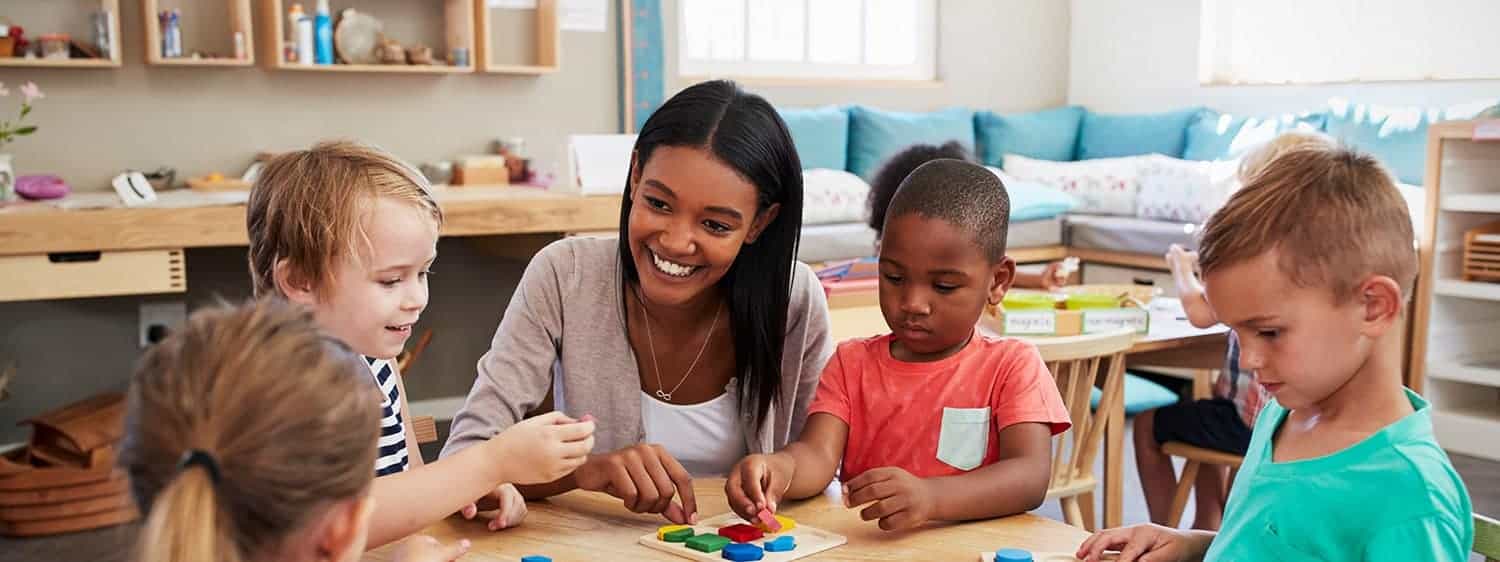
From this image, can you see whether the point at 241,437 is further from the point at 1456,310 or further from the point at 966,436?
the point at 1456,310

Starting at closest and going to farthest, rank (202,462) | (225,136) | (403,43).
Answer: (202,462)
(225,136)
(403,43)

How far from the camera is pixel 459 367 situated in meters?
4.38

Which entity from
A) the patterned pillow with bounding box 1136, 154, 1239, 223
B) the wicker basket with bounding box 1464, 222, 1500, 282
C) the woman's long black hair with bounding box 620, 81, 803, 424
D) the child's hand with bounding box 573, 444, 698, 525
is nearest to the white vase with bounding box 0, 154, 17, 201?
the woman's long black hair with bounding box 620, 81, 803, 424

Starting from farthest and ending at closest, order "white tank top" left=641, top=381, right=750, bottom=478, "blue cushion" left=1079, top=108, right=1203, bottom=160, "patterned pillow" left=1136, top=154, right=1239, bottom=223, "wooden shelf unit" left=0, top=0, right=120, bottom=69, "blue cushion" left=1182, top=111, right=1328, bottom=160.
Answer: "blue cushion" left=1079, top=108, right=1203, bottom=160
"blue cushion" left=1182, top=111, right=1328, bottom=160
"patterned pillow" left=1136, top=154, right=1239, bottom=223
"wooden shelf unit" left=0, top=0, right=120, bottom=69
"white tank top" left=641, top=381, right=750, bottom=478

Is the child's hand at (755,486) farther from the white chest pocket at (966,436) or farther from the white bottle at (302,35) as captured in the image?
the white bottle at (302,35)

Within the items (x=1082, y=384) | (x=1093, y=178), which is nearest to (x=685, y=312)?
(x=1082, y=384)

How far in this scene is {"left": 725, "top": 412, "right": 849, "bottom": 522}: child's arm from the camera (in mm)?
1245

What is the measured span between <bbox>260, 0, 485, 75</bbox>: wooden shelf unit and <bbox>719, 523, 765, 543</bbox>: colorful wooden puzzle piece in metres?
2.95

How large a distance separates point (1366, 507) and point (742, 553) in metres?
0.50

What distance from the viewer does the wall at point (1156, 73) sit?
498cm

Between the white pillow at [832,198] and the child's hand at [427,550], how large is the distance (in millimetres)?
3511

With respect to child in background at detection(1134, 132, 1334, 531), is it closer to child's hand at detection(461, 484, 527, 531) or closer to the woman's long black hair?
the woman's long black hair

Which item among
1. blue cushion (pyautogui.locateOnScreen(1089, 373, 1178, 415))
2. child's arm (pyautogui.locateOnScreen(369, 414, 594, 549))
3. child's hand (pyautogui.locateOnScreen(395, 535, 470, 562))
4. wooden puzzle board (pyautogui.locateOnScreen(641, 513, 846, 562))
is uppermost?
child's arm (pyautogui.locateOnScreen(369, 414, 594, 549))

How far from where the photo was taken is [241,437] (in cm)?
71
